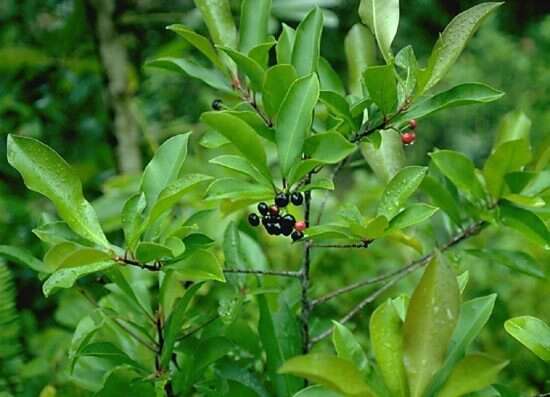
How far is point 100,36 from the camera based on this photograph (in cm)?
159

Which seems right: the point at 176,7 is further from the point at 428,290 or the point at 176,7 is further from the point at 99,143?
the point at 428,290

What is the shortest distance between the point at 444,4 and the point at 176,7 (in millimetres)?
2939

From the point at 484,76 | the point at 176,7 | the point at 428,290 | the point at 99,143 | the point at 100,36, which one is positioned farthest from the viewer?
the point at 484,76

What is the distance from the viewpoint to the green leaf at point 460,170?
31.0 inches

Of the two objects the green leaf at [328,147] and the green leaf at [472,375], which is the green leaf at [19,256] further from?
the green leaf at [472,375]

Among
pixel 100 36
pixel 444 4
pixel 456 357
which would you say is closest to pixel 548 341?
pixel 456 357

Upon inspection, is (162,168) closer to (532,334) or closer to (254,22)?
(254,22)

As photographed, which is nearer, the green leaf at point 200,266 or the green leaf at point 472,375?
the green leaf at point 472,375

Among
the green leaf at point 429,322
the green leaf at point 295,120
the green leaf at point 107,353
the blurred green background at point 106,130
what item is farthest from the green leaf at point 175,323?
the blurred green background at point 106,130

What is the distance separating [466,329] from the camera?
63 centimetres

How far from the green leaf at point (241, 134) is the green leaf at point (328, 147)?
0.04 m

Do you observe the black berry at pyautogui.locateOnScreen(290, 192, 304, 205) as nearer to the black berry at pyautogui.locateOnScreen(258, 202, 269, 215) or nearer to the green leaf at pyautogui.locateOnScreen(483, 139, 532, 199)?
the black berry at pyautogui.locateOnScreen(258, 202, 269, 215)

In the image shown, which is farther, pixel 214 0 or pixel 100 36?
pixel 100 36

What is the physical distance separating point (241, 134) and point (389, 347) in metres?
0.20
